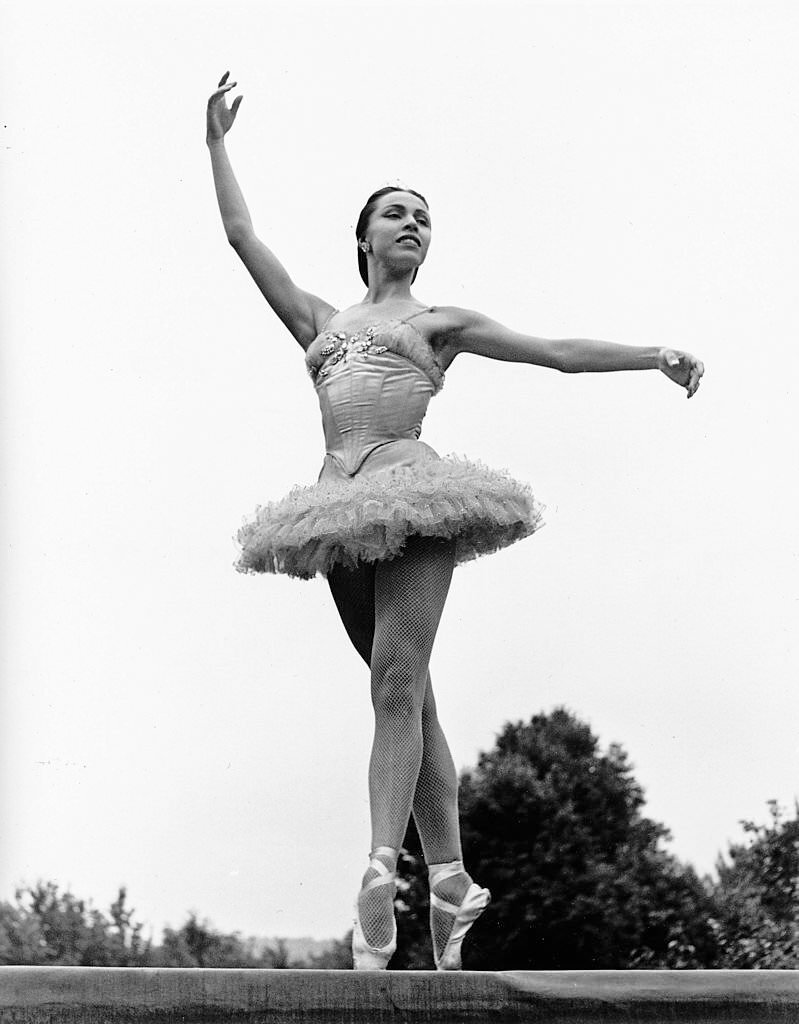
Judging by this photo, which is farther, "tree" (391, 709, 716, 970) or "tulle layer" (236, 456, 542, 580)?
"tree" (391, 709, 716, 970)

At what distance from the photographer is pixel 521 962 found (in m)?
14.1

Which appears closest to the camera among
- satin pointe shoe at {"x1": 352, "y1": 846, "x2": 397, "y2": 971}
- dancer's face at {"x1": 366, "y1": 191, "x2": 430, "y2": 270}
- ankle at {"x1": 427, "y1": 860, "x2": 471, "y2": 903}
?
satin pointe shoe at {"x1": 352, "y1": 846, "x2": 397, "y2": 971}

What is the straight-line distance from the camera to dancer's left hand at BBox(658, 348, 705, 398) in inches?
137

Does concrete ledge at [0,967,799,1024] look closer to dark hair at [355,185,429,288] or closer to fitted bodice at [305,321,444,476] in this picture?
fitted bodice at [305,321,444,476]

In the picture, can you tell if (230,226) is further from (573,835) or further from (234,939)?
(573,835)

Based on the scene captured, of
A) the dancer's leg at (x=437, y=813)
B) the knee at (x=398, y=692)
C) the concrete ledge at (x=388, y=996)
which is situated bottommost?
the concrete ledge at (x=388, y=996)

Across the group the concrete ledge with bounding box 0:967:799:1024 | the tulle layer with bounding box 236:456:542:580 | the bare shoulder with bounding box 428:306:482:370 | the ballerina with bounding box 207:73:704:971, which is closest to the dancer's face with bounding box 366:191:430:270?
the ballerina with bounding box 207:73:704:971

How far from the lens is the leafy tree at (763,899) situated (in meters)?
11.9

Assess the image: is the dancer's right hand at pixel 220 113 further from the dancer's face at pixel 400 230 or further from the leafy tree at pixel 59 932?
the leafy tree at pixel 59 932

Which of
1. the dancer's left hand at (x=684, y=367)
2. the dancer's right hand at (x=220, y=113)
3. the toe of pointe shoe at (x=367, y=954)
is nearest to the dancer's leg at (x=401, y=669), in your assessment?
the toe of pointe shoe at (x=367, y=954)

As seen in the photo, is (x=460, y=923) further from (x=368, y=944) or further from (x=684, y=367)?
(x=684, y=367)

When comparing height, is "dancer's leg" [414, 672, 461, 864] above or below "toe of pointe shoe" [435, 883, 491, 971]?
above

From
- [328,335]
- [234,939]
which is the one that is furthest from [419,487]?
[234,939]

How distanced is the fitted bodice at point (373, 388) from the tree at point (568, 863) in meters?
11.0
